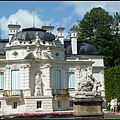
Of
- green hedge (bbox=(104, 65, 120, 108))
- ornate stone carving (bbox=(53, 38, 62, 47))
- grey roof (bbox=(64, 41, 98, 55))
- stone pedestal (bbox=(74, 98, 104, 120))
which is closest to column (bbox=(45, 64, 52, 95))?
ornate stone carving (bbox=(53, 38, 62, 47))

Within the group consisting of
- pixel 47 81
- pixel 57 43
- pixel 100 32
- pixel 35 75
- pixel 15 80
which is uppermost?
pixel 100 32

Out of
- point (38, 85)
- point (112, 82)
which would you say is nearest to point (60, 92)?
point (38, 85)

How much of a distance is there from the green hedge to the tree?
49.2ft

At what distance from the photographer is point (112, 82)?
4009 cm

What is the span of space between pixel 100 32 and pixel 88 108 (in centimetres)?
3828

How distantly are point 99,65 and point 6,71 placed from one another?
13.5 metres

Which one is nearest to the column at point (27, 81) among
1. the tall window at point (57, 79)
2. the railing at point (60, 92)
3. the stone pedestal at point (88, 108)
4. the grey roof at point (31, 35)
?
the railing at point (60, 92)

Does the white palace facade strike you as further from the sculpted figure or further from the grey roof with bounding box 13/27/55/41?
the sculpted figure

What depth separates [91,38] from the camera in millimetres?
59812

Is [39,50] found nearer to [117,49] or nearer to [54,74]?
[54,74]

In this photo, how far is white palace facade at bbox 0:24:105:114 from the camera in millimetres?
39625

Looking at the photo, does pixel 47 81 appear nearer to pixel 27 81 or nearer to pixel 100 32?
pixel 27 81

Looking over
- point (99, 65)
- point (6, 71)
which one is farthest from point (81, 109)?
point (99, 65)

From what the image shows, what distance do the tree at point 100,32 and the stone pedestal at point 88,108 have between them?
121 ft
